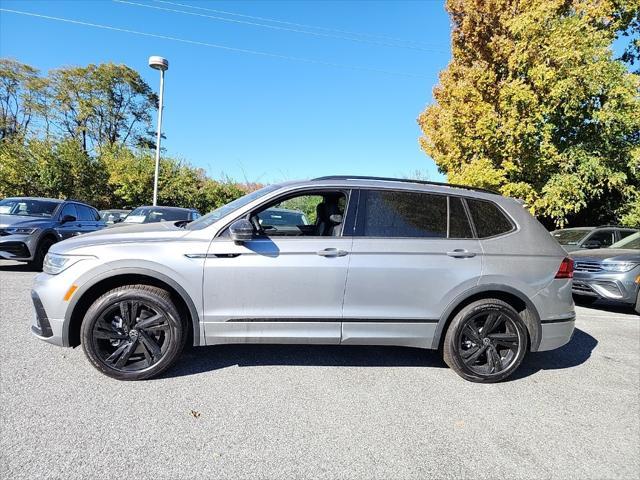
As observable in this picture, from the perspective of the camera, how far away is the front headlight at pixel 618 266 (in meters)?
6.55

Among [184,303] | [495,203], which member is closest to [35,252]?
[184,303]

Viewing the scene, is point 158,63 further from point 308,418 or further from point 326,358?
point 308,418

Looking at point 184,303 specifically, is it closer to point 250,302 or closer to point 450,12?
point 250,302

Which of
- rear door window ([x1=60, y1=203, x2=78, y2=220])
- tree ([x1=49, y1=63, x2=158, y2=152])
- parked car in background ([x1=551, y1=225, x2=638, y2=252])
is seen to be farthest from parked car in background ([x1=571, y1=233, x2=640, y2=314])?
tree ([x1=49, y1=63, x2=158, y2=152])

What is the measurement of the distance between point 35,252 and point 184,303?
238 inches

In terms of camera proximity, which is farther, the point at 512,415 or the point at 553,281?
the point at 553,281

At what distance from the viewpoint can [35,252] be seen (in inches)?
291

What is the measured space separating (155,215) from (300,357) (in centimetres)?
762

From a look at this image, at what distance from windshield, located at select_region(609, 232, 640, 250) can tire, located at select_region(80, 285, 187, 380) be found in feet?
28.0

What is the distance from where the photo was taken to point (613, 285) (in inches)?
259

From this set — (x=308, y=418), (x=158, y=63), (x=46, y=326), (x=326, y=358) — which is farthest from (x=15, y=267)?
(x=158, y=63)

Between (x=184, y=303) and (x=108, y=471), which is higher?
(x=184, y=303)

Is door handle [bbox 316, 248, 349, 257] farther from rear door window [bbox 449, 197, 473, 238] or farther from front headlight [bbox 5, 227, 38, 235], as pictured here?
front headlight [bbox 5, 227, 38, 235]

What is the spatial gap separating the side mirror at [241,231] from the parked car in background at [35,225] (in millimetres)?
6435
